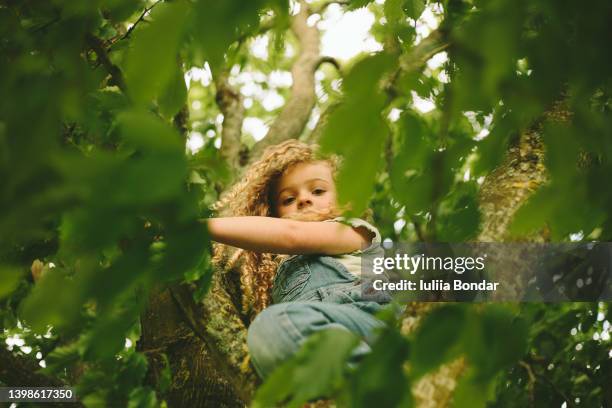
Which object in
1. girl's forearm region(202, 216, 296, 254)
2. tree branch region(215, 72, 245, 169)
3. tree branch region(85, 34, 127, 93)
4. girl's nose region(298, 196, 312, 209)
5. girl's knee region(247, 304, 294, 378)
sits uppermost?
tree branch region(215, 72, 245, 169)

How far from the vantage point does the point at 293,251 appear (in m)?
1.95

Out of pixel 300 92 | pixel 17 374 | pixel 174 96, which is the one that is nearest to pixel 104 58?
pixel 174 96

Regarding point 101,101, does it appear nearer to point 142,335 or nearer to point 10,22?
point 10,22

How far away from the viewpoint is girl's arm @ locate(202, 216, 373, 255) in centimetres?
176

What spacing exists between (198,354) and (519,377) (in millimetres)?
1606

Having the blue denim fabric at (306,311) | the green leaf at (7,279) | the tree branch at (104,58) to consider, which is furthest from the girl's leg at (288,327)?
the green leaf at (7,279)

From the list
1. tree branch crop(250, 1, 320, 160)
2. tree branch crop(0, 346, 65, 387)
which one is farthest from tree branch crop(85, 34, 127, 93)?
tree branch crop(250, 1, 320, 160)

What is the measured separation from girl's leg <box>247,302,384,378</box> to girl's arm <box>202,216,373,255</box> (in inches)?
8.3

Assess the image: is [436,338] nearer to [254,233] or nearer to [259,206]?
[254,233]

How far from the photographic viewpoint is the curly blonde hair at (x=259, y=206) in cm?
244

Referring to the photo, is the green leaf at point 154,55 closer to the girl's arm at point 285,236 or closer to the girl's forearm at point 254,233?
the girl's arm at point 285,236

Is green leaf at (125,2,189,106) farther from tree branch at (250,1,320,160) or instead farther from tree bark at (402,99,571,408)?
tree branch at (250,1,320,160)

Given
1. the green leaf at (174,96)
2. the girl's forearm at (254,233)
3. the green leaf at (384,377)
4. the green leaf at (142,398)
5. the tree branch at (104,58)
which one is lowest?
the green leaf at (384,377)

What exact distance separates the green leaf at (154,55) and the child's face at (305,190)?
168 centimetres
